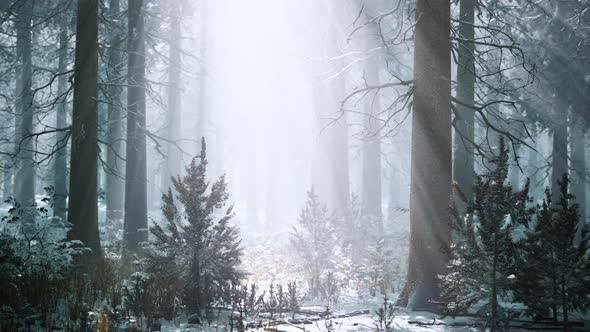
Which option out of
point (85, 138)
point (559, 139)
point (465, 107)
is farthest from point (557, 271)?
point (559, 139)

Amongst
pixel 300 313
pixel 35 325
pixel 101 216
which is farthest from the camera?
pixel 101 216

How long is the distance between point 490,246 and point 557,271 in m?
0.96

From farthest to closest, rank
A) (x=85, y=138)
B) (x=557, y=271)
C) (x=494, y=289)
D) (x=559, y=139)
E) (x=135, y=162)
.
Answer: (x=559, y=139) < (x=135, y=162) < (x=85, y=138) < (x=557, y=271) < (x=494, y=289)

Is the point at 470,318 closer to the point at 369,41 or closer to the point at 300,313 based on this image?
the point at 300,313

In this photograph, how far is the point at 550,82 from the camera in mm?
16531

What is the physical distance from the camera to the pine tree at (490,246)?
17.8ft

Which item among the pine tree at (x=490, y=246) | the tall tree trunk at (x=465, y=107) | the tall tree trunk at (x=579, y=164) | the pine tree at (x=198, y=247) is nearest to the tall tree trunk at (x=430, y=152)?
the pine tree at (x=490, y=246)

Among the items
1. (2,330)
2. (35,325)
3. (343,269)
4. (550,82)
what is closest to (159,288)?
(35,325)

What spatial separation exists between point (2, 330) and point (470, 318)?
5.31 metres

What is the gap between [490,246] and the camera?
545cm

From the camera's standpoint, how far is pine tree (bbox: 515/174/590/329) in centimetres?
565

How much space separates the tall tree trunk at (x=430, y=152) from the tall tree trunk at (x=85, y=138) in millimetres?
5909

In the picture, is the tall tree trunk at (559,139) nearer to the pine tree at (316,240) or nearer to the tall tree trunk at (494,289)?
the pine tree at (316,240)

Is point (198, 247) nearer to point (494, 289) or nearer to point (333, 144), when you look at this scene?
point (494, 289)
